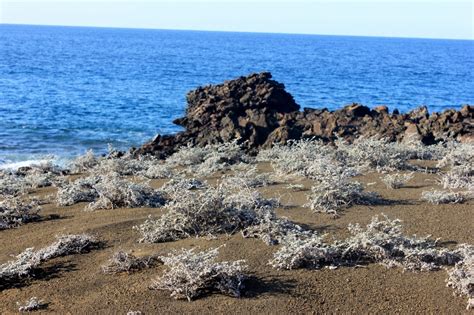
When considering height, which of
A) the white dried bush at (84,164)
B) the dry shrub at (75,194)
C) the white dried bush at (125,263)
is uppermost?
the white dried bush at (125,263)

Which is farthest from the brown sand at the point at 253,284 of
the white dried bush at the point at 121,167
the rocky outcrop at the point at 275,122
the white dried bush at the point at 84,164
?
the rocky outcrop at the point at 275,122

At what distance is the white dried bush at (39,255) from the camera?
5852 mm

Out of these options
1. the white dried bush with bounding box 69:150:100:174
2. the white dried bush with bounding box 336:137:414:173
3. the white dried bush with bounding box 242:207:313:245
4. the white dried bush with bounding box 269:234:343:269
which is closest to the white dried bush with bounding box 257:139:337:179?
the white dried bush with bounding box 336:137:414:173

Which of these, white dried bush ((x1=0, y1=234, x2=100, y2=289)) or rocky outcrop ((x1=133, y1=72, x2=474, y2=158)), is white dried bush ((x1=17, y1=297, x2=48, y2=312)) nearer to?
white dried bush ((x1=0, y1=234, x2=100, y2=289))

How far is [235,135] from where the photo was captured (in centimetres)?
1516

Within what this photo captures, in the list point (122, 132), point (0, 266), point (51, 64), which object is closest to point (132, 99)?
point (122, 132)

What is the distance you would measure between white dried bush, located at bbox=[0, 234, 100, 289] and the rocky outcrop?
8244mm

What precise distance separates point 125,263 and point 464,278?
356 cm

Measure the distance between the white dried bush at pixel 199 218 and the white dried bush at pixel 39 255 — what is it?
71cm

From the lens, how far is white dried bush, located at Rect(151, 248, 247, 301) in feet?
17.5

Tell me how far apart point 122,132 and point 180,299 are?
18776 mm

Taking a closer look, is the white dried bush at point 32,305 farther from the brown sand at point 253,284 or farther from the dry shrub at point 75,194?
the dry shrub at point 75,194

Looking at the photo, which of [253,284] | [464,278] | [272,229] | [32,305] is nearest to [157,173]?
[272,229]

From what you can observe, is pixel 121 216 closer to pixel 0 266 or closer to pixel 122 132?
pixel 0 266
